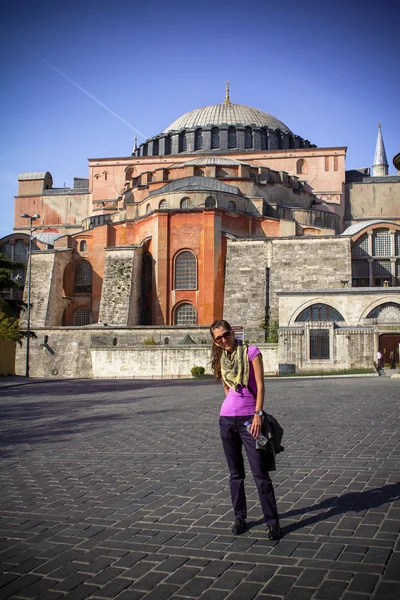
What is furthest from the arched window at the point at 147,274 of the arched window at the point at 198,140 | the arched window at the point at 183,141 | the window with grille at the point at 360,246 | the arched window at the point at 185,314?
the arched window at the point at 183,141

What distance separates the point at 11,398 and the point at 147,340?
17.4 metres

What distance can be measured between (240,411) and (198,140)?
52076mm

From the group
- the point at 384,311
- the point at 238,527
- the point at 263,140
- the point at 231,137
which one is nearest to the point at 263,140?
the point at 263,140

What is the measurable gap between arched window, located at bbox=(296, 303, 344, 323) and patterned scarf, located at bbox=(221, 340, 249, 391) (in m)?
27.6

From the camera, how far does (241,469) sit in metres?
4.60

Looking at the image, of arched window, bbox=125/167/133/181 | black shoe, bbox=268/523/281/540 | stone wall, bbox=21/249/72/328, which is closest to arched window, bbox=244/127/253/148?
arched window, bbox=125/167/133/181

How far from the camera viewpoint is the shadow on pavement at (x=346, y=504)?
15.3 feet

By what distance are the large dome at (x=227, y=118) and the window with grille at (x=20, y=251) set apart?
1854 cm

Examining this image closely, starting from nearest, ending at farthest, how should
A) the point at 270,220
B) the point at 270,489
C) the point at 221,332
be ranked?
1. the point at 270,489
2. the point at 221,332
3. the point at 270,220

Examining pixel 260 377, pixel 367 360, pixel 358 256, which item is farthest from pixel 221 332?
pixel 358 256

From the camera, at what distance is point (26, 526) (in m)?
4.76

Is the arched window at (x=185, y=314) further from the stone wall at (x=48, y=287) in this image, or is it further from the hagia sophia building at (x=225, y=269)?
the stone wall at (x=48, y=287)

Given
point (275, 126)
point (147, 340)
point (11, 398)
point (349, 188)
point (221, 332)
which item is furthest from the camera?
point (275, 126)

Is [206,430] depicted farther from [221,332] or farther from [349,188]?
[349,188]
